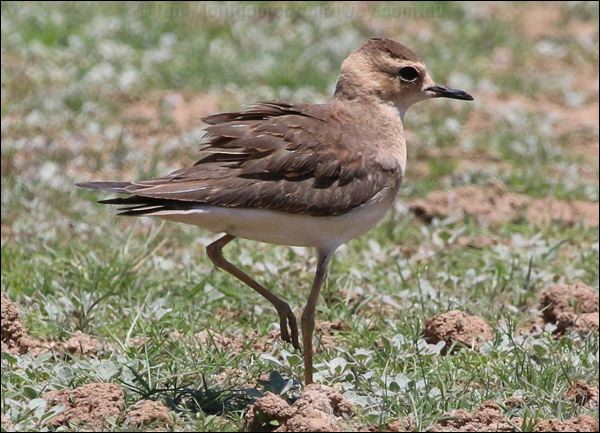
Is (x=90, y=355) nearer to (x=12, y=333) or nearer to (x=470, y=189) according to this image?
(x=12, y=333)

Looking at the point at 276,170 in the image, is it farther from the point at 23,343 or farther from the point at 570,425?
the point at 570,425

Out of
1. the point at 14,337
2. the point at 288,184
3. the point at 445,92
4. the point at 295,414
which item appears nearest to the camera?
the point at 295,414

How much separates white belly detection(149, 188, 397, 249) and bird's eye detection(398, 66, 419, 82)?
76 centimetres

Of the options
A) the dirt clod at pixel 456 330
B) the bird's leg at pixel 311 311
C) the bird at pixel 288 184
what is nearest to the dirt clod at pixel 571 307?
the dirt clod at pixel 456 330

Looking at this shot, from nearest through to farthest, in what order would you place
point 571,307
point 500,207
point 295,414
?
1. point 295,414
2. point 571,307
3. point 500,207

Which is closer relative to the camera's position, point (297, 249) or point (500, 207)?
point (297, 249)

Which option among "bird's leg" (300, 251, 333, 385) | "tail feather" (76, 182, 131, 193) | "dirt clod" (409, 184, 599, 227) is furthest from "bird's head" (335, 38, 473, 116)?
"dirt clod" (409, 184, 599, 227)

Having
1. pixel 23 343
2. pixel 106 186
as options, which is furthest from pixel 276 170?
pixel 23 343

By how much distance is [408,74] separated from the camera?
660 cm

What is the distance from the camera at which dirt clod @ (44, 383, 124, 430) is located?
16.5ft

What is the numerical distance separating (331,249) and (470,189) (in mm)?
3737

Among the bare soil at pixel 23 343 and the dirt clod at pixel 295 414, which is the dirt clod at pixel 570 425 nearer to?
the dirt clod at pixel 295 414

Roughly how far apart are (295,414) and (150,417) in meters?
0.58

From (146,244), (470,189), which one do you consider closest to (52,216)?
(146,244)
